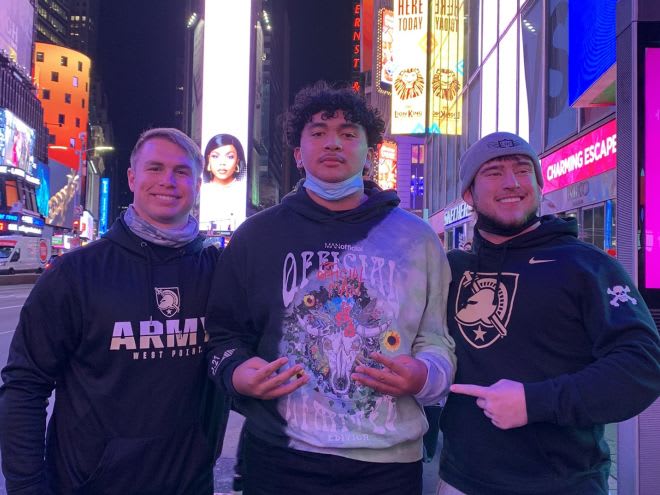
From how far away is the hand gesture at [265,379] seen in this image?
214 centimetres

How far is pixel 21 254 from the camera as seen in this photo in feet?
135

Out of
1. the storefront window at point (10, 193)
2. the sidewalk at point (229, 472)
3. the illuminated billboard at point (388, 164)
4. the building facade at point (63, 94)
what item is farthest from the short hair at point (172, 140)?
the building facade at point (63, 94)

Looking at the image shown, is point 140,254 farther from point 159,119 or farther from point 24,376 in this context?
point 159,119

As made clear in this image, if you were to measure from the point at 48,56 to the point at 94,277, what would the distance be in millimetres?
117517

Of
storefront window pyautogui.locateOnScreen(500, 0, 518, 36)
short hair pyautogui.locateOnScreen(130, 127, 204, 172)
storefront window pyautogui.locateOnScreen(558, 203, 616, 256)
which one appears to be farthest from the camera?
storefront window pyautogui.locateOnScreen(500, 0, 518, 36)

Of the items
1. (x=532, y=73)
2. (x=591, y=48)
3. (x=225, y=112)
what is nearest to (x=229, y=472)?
(x=591, y=48)

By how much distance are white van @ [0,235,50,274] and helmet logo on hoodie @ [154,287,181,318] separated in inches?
1685

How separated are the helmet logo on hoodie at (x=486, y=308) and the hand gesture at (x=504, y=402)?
0.27m

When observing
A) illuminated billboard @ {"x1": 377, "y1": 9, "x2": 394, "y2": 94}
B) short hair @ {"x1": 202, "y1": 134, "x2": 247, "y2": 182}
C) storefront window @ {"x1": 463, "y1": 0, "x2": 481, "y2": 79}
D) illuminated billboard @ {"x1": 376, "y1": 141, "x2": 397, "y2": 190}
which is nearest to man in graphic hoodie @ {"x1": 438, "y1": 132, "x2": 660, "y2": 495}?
storefront window @ {"x1": 463, "y1": 0, "x2": 481, "y2": 79}

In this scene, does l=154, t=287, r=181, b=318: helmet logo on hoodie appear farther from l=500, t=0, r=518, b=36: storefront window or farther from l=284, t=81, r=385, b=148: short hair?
l=500, t=0, r=518, b=36: storefront window

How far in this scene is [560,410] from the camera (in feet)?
6.92

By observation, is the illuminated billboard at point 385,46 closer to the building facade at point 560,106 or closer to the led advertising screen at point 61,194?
the building facade at point 560,106

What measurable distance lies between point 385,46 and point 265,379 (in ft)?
165

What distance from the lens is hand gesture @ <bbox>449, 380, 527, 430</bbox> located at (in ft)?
6.99
